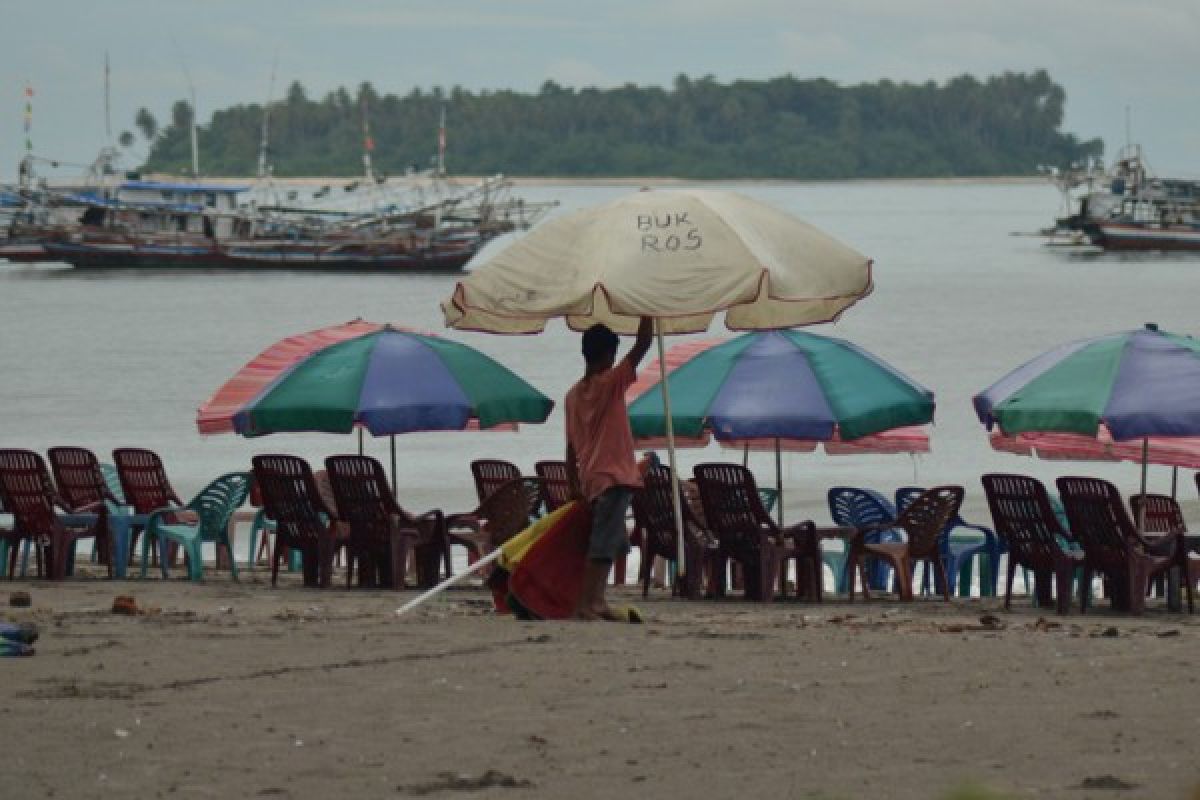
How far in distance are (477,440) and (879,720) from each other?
75.5ft

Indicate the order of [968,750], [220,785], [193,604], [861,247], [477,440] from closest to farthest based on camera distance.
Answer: [220,785]
[968,750]
[193,604]
[477,440]
[861,247]

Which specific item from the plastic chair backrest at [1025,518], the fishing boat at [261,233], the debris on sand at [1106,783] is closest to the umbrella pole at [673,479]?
the plastic chair backrest at [1025,518]

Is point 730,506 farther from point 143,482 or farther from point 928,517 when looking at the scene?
point 143,482

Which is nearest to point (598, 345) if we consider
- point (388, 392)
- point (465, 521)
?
point (388, 392)

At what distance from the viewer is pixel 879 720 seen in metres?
7.91

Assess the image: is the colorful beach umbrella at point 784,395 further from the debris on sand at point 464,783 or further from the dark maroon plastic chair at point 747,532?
the debris on sand at point 464,783

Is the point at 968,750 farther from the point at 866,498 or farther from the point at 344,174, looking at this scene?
the point at 344,174

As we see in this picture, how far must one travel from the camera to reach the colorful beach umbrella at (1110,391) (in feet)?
40.0

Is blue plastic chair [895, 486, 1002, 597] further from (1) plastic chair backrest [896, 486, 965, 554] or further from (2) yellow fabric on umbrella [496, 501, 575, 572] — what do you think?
(2) yellow fabric on umbrella [496, 501, 575, 572]

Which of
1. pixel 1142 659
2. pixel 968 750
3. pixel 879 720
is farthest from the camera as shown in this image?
pixel 1142 659

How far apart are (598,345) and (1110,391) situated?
10.6 ft

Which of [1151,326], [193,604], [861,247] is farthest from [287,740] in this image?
[861,247]

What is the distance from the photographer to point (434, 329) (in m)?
69.1

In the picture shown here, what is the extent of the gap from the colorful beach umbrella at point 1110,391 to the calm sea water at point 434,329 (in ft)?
27.2
